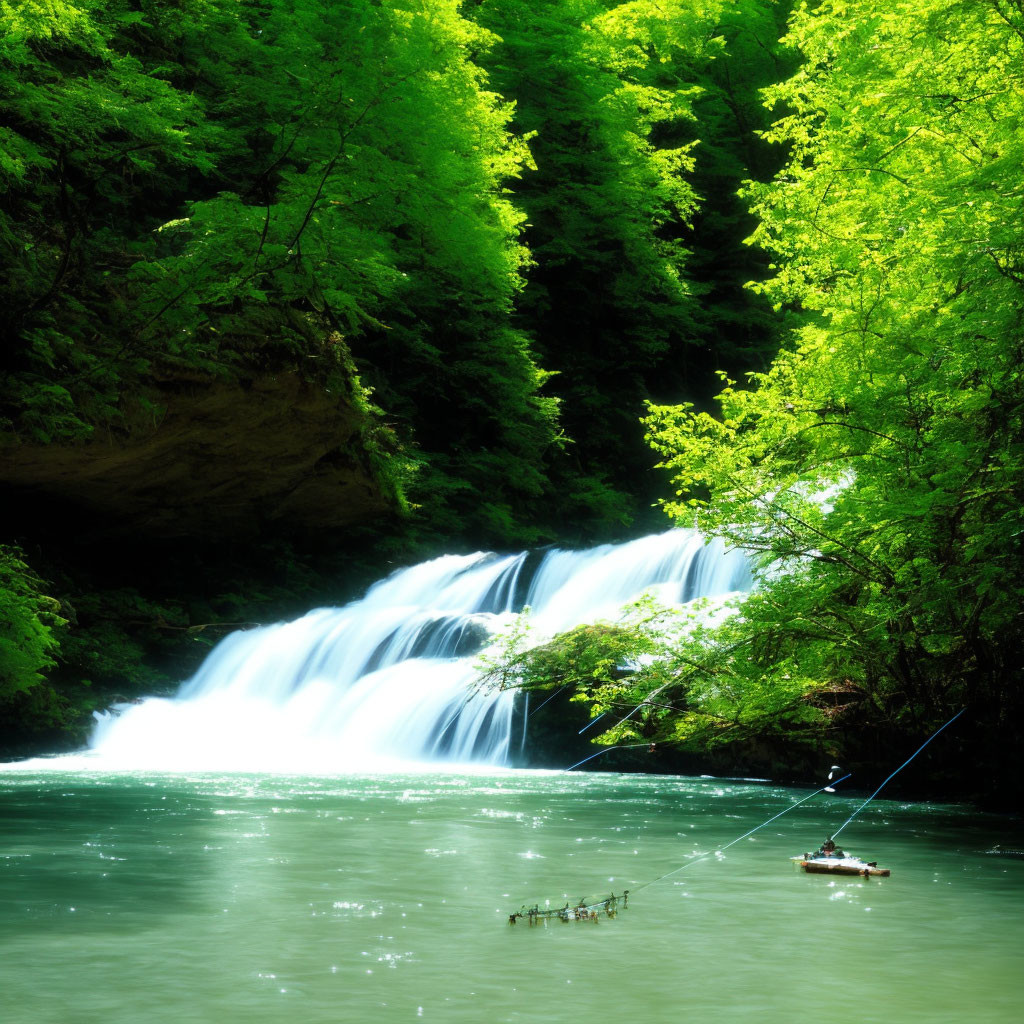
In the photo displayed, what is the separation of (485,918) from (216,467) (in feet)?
37.5

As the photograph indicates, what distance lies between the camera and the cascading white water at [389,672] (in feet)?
42.0

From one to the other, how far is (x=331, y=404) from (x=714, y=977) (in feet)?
39.0

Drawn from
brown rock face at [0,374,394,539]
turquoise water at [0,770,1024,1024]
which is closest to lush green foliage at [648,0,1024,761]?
turquoise water at [0,770,1024,1024]

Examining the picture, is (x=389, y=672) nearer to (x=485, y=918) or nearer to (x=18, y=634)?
(x=18, y=634)

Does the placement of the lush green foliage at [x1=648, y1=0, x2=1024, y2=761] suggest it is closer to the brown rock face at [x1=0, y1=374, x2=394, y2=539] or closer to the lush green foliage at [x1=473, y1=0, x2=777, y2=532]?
the brown rock face at [x1=0, y1=374, x2=394, y2=539]

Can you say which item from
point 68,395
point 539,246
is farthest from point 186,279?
point 539,246

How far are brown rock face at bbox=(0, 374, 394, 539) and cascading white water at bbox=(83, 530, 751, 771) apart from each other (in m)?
1.82

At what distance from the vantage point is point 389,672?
14.5 meters

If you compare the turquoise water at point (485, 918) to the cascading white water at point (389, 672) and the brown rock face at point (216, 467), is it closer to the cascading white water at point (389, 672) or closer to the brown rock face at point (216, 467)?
the cascading white water at point (389, 672)

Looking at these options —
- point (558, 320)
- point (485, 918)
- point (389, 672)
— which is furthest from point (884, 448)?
point (558, 320)

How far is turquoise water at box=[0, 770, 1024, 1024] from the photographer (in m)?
3.13

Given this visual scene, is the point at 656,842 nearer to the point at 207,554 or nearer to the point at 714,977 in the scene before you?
the point at 714,977

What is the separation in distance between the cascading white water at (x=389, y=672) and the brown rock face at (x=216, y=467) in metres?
1.82

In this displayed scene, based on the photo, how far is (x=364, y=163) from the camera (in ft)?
51.9
